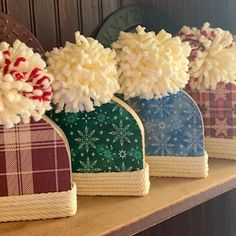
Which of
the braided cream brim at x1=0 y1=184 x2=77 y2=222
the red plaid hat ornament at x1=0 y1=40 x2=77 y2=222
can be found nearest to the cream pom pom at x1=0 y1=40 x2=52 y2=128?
the red plaid hat ornament at x1=0 y1=40 x2=77 y2=222

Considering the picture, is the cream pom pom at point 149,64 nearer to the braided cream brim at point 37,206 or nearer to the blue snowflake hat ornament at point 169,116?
the blue snowflake hat ornament at point 169,116

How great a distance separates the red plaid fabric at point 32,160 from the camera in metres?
0.69

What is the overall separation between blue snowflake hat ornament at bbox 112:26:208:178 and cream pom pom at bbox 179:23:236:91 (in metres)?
0.07

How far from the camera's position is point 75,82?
2.40ft

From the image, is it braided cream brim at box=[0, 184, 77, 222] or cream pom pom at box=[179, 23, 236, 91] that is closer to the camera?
braided cream brim at box=[0, 184, 77, 222]

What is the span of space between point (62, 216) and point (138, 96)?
10.0 inches

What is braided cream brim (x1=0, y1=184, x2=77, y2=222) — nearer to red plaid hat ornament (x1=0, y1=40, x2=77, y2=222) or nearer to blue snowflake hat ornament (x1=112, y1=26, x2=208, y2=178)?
red plaid hat ornament (x1=0, y1=40, x2=77, y2=222)

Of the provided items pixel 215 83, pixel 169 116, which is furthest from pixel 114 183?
pixel 215 83

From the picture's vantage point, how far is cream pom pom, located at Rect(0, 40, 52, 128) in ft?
2.16

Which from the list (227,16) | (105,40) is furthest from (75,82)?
(227,16)

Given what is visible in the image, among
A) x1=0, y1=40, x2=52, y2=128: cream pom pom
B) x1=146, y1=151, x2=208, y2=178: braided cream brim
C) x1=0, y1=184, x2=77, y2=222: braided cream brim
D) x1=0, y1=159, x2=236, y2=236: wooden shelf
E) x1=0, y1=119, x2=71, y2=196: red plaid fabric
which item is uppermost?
x1=0, y1=40, x2=52, y2=128: cream pom pom

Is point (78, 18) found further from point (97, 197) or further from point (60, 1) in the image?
point (97, 197)

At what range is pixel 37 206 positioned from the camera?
0.71 metres

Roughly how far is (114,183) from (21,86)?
0.74 ft
